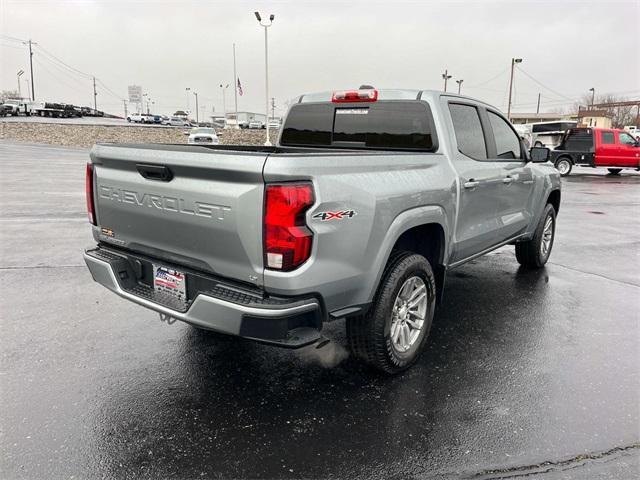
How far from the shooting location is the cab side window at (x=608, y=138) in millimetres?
20906

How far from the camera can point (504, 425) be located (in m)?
2.96

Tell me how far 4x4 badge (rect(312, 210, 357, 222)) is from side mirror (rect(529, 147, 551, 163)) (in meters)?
3.44

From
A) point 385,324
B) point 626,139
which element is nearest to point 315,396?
point 385,324

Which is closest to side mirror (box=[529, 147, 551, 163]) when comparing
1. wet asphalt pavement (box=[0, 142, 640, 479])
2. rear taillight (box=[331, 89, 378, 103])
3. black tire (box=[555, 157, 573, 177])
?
wet asphalt pavement (box=[0, 142, 640, 479])

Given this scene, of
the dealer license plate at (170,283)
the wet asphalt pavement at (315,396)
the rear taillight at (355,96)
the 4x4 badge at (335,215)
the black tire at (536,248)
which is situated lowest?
the wet asphalt pavement at (315,396)

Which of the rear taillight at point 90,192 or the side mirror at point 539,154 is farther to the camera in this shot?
the side mirror at point 539,154

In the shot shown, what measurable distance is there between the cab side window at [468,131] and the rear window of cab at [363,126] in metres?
0.34

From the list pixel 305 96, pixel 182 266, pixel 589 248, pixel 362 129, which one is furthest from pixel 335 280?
pixel 589 248

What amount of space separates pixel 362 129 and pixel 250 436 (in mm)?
2765

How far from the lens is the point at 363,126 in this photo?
440 cm

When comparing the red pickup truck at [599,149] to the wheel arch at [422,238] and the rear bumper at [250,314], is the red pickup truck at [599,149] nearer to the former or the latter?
the wheel arch at [422,238]

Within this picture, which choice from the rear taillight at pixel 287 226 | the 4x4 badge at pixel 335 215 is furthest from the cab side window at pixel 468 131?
the rear taillight at pixel 287 226

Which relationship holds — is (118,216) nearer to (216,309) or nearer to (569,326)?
(216,309)

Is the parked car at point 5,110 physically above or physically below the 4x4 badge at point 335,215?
above
